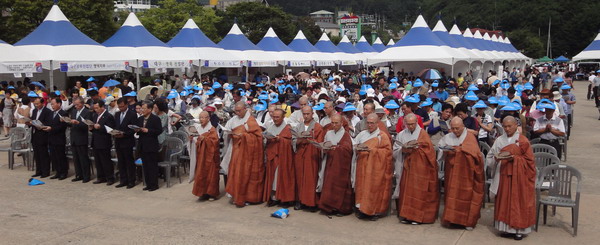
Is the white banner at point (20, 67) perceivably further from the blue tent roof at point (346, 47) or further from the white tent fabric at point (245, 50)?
the blue tent roof at point (346, 47)

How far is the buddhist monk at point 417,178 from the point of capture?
6.54 meters

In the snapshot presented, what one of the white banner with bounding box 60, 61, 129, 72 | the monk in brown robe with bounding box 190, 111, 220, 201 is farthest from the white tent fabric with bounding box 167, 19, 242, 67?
the monk in brown robe with bounding box 190, 111, 220, 201

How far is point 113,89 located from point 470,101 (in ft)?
32.9

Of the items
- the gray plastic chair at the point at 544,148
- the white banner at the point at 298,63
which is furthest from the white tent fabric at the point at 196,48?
the gray plastic chair at the point at 544,148

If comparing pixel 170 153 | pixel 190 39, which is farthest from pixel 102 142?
pixel 190 39

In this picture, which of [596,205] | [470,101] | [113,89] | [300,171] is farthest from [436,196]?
[113,89]

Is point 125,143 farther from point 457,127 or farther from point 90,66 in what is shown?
point 90,66

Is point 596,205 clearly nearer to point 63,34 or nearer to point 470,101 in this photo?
point 470,101

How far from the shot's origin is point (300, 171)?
746 centimetres

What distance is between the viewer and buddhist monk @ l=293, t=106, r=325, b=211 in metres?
7.33

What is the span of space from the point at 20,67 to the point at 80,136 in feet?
27.6

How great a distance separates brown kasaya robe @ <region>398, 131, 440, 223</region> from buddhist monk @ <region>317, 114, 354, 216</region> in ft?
2.51

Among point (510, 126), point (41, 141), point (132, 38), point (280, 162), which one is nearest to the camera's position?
point (510, 126)

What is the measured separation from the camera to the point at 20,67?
52.1 feet
